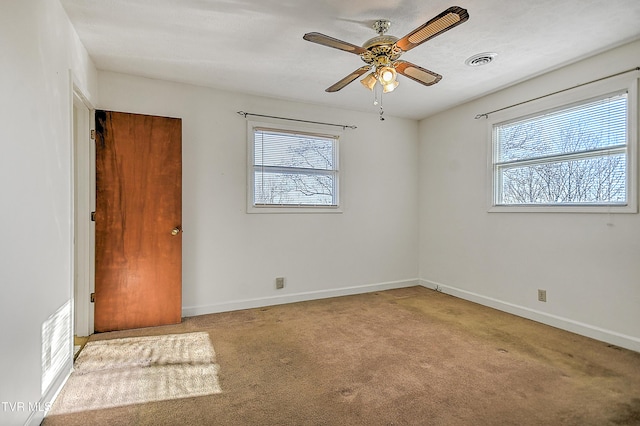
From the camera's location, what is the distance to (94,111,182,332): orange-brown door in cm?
312

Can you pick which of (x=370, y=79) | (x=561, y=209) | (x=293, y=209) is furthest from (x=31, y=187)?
(x=561, y=209)

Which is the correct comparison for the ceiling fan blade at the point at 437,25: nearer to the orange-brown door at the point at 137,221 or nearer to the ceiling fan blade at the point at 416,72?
the ceiling fan blade at the point at 416,72

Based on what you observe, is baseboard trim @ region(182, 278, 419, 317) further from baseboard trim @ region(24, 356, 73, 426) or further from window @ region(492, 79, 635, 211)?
window @ region(492, 79, 635, 211)

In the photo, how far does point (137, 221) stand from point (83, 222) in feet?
1.45

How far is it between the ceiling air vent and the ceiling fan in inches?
29.5

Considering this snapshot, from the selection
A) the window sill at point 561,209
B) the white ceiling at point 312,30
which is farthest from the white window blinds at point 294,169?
the window sill at point 561,209

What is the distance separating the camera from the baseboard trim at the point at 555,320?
109 inches

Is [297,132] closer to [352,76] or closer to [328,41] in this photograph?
[352,76]

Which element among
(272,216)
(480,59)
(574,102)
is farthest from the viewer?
(272,216)

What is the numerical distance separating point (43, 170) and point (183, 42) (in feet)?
4.88

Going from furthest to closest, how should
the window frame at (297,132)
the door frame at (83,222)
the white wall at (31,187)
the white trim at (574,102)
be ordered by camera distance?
1. the window frame at (297,132)
2. the door frame at (83,222)
3. the white trim at (574,102)
4. the white wall at (31,187)

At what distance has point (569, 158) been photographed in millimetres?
3199

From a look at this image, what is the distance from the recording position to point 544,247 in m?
3.38

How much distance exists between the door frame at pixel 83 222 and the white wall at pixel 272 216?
0.36 metres
